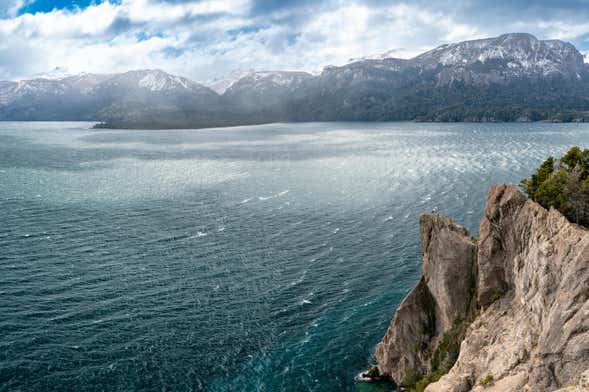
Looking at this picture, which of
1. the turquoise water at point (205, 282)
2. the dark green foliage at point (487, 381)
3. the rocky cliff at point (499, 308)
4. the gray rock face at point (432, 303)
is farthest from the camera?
the turquoise water at point (205, 282)

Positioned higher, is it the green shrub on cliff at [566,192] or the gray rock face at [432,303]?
the green shrub on cliff at [566,192]

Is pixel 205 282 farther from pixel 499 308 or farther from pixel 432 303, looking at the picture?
pixel 499 308

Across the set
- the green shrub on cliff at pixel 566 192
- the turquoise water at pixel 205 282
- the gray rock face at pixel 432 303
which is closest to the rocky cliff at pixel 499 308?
the gray rock face at pixel 432 303

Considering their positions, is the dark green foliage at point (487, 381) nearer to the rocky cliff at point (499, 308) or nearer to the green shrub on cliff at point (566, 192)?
the rocky cliff at point (499, 308)

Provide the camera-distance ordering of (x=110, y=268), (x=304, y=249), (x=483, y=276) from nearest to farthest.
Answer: (x=483, y=276)
(x=110, y=268)
(x=304, y=249)

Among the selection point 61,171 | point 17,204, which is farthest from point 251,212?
point 61,171

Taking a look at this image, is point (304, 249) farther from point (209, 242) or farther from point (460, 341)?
point (460, 341)

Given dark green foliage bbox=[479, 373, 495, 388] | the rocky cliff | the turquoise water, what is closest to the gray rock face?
the rocky cliff
